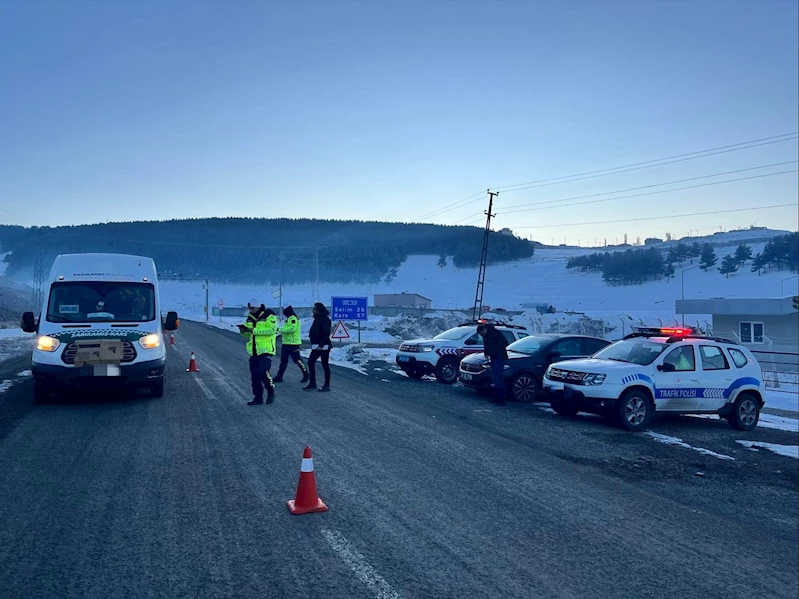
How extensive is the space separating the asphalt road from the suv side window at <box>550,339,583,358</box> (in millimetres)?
3515

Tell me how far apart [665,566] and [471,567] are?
1.58 metres

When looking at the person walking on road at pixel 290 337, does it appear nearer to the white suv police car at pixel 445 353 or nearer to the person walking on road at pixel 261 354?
the person walking on road at pixel 261 354

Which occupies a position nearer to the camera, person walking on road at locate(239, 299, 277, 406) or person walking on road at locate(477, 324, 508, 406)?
person walking on road at locate(239, 299, 277, 406)

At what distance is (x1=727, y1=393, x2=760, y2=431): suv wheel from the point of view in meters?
11.7

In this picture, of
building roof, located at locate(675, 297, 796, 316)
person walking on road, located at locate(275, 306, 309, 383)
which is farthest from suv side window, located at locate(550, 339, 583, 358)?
building roof, located at locate(675, 297, 796, 316)

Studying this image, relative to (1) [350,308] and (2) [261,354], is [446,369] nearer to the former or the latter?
(2) [261,354]

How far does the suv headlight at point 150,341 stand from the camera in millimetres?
11586

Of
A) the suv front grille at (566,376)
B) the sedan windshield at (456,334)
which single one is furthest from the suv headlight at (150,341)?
the sedan windshield at (456,334)

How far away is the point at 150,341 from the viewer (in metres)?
11.7

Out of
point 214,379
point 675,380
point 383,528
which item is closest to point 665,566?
point 383,528

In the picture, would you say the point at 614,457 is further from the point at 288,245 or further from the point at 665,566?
the point at 288,245

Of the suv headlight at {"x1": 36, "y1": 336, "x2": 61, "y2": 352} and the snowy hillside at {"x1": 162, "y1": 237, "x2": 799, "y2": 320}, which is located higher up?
the snowy hillside at {"x1": 162, "y1": 237, "x2": 799, "y2": 320}

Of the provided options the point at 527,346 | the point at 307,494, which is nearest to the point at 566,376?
the point at 527,346

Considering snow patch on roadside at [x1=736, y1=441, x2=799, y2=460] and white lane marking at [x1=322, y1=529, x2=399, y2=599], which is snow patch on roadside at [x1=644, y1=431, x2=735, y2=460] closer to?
snow patch on roadside at [x1=736, y1=441, x2=799, y2=460]
